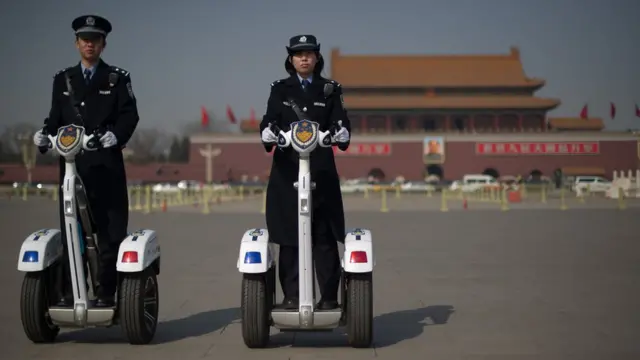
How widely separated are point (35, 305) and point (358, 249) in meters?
1.88

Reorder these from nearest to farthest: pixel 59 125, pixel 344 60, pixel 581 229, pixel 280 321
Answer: pixel 280 321, pixel 59 125, pixel 581 229, pixel 344 60

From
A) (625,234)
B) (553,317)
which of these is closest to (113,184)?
(553,317)

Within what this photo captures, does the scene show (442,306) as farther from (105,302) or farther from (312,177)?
(105,302)

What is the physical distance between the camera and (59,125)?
588cm

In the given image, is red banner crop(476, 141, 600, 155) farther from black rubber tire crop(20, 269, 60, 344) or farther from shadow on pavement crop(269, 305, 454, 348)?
black rubber tire crop(20, 269, 60, 344)

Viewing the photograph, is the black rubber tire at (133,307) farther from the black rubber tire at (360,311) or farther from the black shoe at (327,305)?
the black rubber tire at (360,311)

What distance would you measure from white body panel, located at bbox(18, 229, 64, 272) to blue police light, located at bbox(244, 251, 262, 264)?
1.17 m

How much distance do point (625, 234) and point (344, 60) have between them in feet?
191

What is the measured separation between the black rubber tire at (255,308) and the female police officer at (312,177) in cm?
20

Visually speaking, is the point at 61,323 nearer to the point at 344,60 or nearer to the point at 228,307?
the point at 228,307

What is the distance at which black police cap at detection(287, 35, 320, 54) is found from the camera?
571 cm

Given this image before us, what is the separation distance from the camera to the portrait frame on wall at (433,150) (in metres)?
69.0

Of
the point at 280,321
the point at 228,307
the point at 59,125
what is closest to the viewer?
the point at 280,321

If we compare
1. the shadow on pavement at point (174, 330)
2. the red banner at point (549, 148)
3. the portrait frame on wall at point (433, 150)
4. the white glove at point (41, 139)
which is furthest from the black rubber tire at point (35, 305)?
the red banner at point (549, 148)
